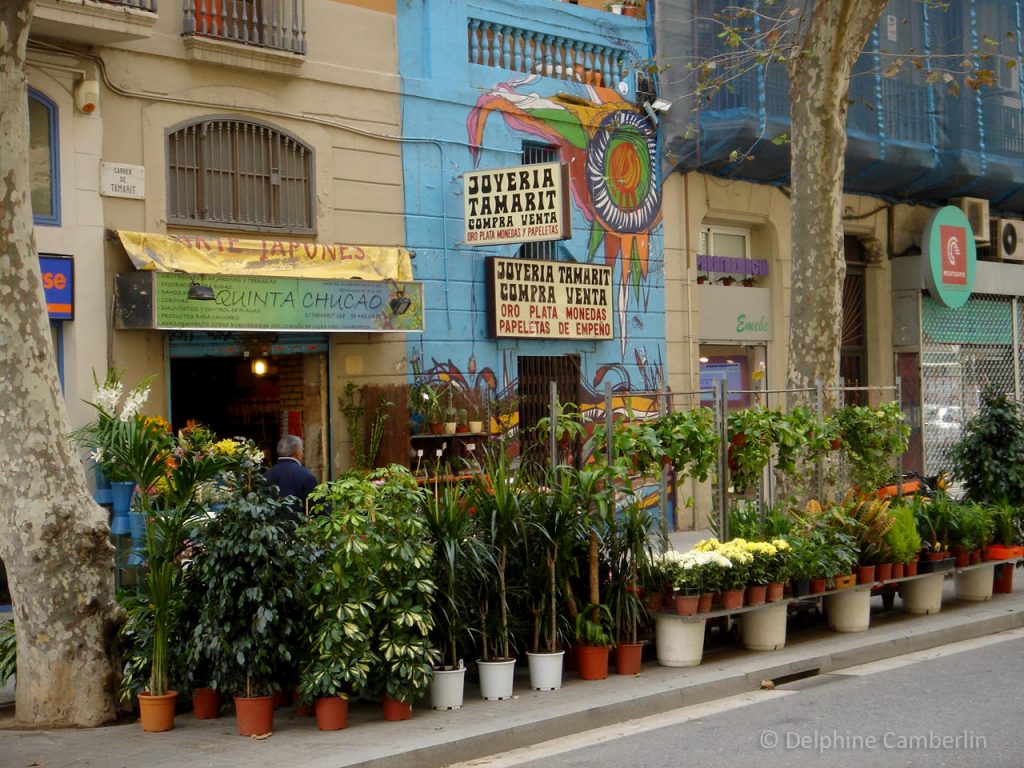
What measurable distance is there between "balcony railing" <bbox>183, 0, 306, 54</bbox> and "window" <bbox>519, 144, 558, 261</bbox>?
4.11 meters

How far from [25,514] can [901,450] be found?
8372 mm

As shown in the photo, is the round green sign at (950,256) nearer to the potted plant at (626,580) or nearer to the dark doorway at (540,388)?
the dark doorway at (540,388)

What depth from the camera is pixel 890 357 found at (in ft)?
80.2

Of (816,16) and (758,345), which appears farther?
(758,345)

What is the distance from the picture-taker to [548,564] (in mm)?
9609

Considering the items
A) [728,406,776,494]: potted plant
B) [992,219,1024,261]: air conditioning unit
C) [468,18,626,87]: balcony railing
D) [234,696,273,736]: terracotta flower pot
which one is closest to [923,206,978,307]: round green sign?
[992,219,1024,261]: air conditioning unit

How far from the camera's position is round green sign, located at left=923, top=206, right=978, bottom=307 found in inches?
933

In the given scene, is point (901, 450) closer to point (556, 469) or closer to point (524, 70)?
point (556, 469)

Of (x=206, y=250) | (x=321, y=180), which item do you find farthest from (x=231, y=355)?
(x=321, y=180)

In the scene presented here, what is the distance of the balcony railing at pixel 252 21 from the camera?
47.0ft

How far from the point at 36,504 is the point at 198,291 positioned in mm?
5470

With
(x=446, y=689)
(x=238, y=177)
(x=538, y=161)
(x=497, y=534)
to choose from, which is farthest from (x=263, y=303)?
(x=446, y=689)

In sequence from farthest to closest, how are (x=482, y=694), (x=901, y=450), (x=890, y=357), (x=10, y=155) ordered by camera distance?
(x=890, y=357) → (x=901, y=450) → (x=482, y=694) → (x=10, y=155)

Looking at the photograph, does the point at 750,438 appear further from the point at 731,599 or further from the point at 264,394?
the point at 264,394
